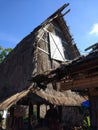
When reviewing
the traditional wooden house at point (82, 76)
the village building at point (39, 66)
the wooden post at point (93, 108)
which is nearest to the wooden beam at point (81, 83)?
the traditional wooden house at point (82, 76)

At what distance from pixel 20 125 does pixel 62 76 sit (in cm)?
555

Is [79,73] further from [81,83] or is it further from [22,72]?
[22,72]

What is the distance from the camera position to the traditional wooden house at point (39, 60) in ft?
40.2

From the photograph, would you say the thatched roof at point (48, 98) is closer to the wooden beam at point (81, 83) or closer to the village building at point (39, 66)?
the village building at point (39, 66)

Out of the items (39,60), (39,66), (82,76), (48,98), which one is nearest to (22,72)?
(39,66)

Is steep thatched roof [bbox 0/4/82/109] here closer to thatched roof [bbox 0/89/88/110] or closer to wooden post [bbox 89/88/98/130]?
thatched roof [bbox 0/89/88/110]

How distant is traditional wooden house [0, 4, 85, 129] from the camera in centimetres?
1224

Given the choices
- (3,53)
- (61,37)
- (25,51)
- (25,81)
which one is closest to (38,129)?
(25,81)

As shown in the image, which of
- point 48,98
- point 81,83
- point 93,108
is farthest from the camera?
point 48,98

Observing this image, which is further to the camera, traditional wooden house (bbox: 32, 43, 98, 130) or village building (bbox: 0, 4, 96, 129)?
village building (bbox: 0, 4, 96, 129)

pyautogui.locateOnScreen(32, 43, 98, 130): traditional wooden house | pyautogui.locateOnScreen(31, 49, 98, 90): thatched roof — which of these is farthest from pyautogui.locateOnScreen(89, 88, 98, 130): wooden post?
pyautogui.locateOnScreen(31, 49, 98, 90): thatched roof

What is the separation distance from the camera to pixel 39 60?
1416cm

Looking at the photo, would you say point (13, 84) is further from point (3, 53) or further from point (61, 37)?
point (3, 53)

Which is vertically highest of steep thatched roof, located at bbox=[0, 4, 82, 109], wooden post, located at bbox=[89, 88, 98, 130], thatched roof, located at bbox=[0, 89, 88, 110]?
steep thatched roof, located at bbox=[0, 4, 82, 109]
